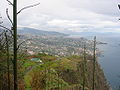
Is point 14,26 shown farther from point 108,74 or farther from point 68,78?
point 108,74

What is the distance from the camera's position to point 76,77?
55375mm

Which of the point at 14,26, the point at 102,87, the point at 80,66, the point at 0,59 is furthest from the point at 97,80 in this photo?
the point at 14,26

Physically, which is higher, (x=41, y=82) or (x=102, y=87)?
(x=41, y=82)

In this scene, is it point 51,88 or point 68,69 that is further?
point 68,69

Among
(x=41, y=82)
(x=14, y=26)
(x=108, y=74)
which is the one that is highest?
(x=14, y=26)

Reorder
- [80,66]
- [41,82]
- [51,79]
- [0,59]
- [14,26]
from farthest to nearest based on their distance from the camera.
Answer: [80,66]
[51,79]
[41,82]
[0,59]
[14,26]

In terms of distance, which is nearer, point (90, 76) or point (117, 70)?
point (90, 76)

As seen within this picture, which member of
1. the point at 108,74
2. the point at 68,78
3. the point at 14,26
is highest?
the point at 14,26

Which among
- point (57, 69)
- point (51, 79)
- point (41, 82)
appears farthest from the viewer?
point (57, 69)

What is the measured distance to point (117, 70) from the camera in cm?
10694

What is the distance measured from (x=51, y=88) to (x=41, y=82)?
6821 millimetres

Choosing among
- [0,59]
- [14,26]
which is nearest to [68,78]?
[0,59]

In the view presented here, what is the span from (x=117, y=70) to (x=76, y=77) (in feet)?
190

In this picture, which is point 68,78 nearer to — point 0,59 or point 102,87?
point 102,87
